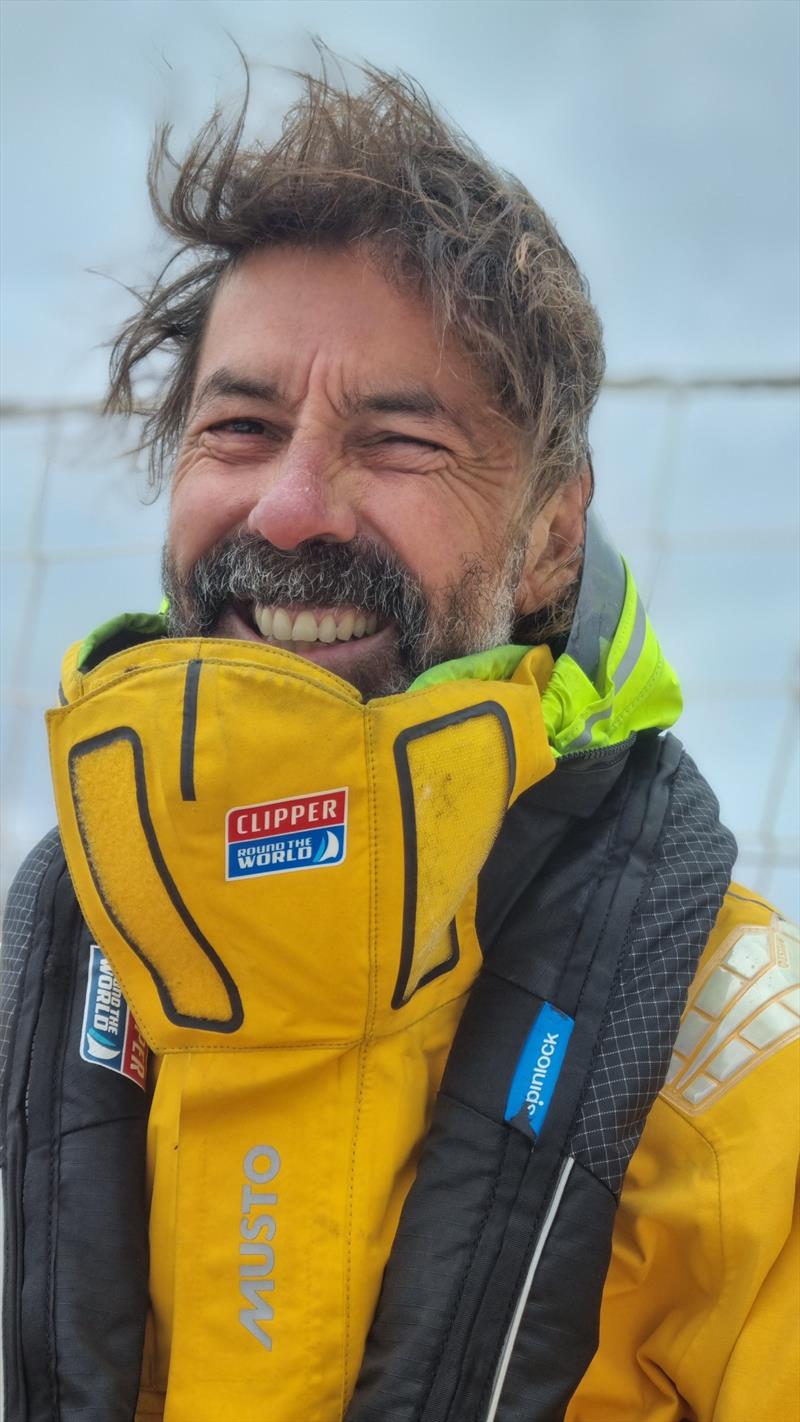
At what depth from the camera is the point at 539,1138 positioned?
1073 millimetres

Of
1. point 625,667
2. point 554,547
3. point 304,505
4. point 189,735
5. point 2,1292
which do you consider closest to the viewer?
point 189,735

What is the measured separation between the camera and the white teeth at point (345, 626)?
1.25 m

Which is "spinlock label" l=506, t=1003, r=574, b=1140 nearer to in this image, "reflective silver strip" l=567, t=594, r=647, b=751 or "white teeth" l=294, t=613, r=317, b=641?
"reflective silver strip" l=567, t=594, r=647, b=751

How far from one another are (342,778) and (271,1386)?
1.59ft

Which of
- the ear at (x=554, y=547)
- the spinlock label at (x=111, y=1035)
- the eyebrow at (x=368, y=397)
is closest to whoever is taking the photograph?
the spinlock label at (x=111, y=1035)

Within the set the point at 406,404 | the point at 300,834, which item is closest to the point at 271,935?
the point at 300,834

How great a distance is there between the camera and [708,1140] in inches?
43.2

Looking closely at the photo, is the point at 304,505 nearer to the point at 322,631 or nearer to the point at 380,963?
the point at 322,631

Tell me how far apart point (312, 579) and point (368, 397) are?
0.68 feet

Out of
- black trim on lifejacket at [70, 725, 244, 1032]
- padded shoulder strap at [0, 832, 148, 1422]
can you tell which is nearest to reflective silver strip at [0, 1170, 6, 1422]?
padded shoulder strap at [0, 832, 148, 1422]

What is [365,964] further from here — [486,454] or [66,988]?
[486,454]

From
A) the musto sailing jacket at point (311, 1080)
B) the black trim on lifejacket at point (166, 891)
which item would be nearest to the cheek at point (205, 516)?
the musto sailing jacket at point (311, 1080)

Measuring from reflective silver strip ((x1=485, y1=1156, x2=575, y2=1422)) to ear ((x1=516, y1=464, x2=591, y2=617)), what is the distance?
0.69m

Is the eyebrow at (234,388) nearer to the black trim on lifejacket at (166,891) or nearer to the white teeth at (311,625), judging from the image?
the white teeth at (311,625)
